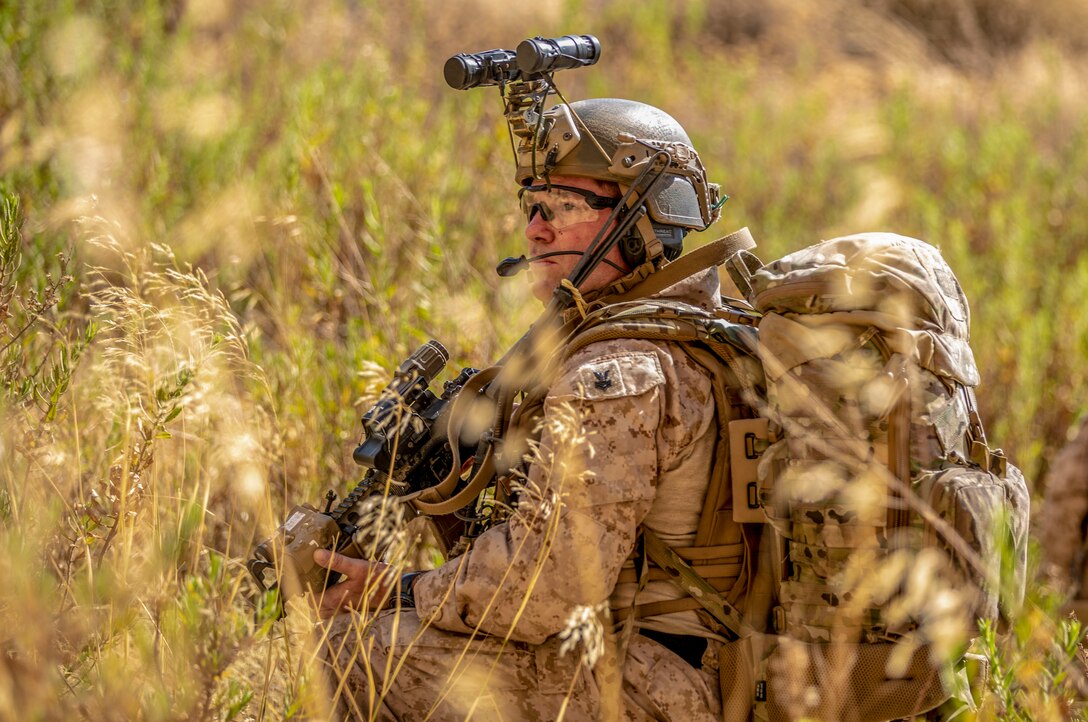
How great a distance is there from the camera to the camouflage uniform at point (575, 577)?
2502 millimetres

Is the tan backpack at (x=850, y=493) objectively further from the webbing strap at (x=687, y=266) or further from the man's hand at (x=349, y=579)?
the man's hand at (x=349, y=579)

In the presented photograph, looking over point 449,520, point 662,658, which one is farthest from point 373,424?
point 662,658

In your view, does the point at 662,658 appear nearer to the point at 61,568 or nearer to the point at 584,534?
the point at 584,534

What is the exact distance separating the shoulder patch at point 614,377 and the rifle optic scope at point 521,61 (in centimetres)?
75

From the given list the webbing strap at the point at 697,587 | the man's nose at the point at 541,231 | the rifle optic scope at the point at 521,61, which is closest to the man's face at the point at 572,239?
the man's nose at the point at 541,231

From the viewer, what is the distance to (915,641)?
2463 millimetres

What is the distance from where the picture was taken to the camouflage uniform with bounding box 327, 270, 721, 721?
8.21ft

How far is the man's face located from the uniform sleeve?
1.27ft

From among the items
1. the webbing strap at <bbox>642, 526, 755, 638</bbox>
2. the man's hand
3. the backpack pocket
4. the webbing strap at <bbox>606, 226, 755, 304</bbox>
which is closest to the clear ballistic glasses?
the webbing strap at <bbox>606, 226, 755, 304</bbox>

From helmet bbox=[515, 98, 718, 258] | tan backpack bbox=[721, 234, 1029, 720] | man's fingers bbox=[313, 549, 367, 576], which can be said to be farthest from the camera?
helmet bbox=[515, 98, 718, 258]

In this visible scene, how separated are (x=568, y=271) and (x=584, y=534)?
0.78m

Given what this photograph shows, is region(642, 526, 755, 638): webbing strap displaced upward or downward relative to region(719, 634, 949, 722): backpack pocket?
upward

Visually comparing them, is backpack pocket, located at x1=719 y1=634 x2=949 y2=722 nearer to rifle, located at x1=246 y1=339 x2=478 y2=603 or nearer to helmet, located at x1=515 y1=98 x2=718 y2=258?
rifle, located at x1=246 y1=339 x2=478 y2=603

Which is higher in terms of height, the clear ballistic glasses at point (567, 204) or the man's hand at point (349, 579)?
the clear ballistic glasses at point (567, 204)
